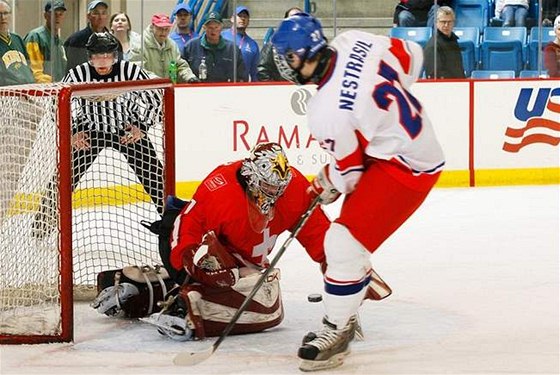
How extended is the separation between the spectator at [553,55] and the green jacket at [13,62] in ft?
11.2

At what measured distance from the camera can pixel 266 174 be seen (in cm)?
397

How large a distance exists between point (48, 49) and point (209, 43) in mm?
1048

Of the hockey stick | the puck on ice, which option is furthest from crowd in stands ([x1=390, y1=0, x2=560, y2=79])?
the hockey stick

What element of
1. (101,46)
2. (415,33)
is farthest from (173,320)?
(415,33)

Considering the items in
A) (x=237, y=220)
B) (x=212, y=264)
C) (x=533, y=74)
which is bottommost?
(x=212, y=264)

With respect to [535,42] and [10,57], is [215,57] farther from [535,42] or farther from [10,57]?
[535,42]

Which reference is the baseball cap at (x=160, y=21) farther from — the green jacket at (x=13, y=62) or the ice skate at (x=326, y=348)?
the ice skate at (x=326, y=348)

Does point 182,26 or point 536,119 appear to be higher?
point 182,26

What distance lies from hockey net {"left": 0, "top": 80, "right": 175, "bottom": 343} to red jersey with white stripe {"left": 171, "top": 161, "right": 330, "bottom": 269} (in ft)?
1.25

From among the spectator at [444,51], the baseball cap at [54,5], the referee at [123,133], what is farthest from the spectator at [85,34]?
the referee at [123,133]

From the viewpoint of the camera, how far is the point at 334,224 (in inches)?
146

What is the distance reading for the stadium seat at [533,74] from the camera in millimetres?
8562

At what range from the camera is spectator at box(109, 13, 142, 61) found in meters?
7.99

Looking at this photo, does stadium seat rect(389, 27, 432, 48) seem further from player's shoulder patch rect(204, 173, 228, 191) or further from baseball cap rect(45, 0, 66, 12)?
player's shoulder patch rect(204, 173, 228, 191)
